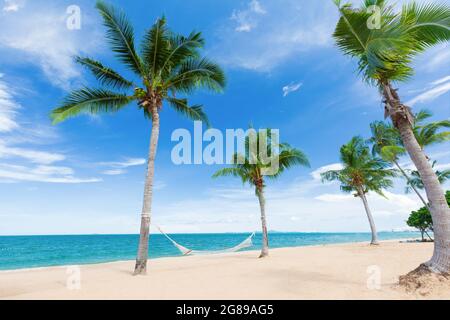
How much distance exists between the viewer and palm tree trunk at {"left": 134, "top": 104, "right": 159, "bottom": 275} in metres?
6.68

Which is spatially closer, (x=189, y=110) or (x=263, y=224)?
(x=189, y=110)

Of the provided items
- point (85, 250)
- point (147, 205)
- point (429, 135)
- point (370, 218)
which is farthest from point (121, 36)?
point (85, 250)

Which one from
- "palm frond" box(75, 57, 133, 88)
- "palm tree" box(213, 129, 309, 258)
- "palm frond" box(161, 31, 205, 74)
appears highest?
"palm frond" box(161, 31, 205, 74)

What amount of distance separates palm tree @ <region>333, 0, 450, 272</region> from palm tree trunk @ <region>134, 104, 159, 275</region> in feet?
17.6

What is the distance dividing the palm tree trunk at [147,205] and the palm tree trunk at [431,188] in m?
6.03

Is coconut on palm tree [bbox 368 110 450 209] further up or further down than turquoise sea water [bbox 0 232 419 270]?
further up

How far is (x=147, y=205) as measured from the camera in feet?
22.7

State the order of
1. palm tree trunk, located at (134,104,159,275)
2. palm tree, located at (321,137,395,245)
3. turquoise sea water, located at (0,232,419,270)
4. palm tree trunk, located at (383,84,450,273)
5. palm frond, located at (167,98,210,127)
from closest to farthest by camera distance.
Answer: palm tree trunk, located at (383,84,450,273)
palm tree trunk, located at (134,104,159,275)
palm frond, located at (167,98,210,127)
palm tree, located at (321,137,395,245)
turquoise sea water, located at (0,232,419,270)

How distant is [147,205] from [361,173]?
1562cm

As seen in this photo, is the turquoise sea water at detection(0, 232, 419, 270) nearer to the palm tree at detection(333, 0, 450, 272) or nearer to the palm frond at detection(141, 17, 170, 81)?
the palm frond at detection(141, 17, 170, 81)

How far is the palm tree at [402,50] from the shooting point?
4273 millimetres

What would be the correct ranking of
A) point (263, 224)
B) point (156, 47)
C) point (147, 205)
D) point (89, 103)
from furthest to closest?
point (263, 224), point (89, 103), point (156, 47), point (147, 205)

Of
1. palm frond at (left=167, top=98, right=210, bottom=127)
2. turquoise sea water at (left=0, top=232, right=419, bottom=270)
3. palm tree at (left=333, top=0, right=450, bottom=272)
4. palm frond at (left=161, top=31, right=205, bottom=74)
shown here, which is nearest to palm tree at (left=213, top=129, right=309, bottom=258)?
palm frond at (left=167, top=98, right=210, bottom=127)

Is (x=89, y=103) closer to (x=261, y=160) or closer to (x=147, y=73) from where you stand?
(x=147, y=73)
